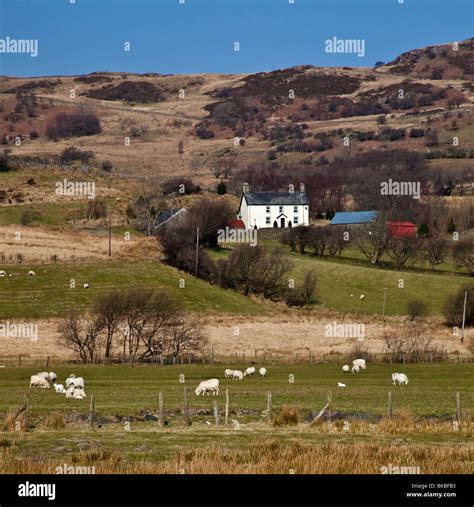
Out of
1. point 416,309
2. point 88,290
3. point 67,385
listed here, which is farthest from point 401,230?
point 67,385

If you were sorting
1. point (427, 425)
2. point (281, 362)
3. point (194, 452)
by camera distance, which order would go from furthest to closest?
point (281, 362), point (427, 425), point (194, 452)

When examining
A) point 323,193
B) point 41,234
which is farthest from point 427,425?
point 323,193

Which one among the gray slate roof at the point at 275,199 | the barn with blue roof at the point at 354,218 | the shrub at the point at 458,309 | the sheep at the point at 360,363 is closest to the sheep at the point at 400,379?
the sheep at the point at 360,363

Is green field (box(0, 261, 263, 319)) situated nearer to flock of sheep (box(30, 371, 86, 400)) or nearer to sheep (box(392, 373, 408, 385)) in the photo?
flock of sheep (box(30, 371, 86, 400))

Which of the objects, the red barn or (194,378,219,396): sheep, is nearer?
(194,378,219,396): sheep

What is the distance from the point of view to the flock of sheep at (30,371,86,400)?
41156 millimetres

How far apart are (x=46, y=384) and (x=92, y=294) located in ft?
119

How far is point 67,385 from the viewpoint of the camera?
4462 cm

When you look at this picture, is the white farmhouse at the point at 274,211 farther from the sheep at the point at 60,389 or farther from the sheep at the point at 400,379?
the sheep at the point at 60,389

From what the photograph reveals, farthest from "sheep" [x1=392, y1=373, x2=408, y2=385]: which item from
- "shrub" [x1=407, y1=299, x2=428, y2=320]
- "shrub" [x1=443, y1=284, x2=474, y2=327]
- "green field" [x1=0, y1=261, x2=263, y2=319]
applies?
"shrub" [x1=407, y1=299, x2=428, y2=320]

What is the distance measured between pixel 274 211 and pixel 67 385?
104403 mm

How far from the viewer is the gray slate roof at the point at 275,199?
14688 cm
